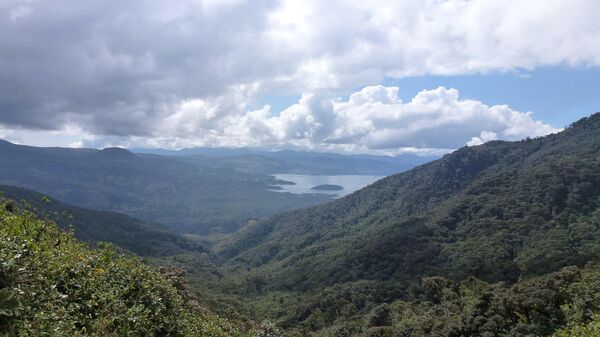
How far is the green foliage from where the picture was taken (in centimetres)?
771

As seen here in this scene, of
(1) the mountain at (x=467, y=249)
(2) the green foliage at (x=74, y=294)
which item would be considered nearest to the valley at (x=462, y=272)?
(1) the mountain at (x=467, y=249)

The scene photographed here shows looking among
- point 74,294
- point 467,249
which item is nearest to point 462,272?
point 467,249

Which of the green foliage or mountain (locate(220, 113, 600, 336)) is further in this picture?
mountain (locate(220, 113, 600, 336))

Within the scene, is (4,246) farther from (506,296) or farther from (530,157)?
(530,157)

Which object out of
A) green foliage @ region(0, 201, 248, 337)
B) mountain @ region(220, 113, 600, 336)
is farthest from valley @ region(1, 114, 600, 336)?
green foliage @ region(0, 201, 248, 337)

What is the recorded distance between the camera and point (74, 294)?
970 cm

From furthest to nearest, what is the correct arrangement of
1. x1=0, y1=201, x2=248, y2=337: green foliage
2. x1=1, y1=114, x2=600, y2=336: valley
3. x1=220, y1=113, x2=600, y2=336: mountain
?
x1=220, y1=113, x2=600, y2=336: mountain
x1=1, y1=114, x2=600, y2=336: valley
x1=0, y1=201, x2=248, y2=337: green foliage

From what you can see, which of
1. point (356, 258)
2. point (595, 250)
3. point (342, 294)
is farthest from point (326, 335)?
point (356, 258)

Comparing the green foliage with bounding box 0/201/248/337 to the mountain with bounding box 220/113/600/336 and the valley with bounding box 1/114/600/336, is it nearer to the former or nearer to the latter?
the valley with bounding box 1/114/600/336

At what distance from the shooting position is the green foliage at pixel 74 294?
771 cm

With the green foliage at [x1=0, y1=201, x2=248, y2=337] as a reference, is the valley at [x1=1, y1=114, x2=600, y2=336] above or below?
below

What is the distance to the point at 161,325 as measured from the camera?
10.4 meters

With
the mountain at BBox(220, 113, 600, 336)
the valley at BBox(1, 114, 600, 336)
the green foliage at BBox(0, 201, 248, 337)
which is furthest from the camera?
the mountain at BBox(220, 113, 600, 336)

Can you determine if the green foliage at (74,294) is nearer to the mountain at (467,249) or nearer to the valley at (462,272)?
the valley at (462,272)
